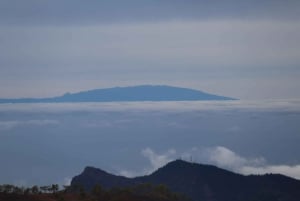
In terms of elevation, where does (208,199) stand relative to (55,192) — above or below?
below

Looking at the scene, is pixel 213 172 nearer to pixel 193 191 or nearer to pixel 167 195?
pixel 193 191

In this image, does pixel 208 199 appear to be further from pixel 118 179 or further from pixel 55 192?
pixel 55 192

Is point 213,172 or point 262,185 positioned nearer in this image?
point 262,185

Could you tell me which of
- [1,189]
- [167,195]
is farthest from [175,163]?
[1,189]

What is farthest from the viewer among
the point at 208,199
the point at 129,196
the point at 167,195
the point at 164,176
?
the point at 164,176

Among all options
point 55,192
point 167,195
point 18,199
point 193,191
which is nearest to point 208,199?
point 193,191

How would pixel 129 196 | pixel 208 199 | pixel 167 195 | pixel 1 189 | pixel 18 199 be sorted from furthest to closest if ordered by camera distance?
pixel 208 199 → pixel 167 195 → pixel 129 196 → pixel 1 189 → pixel 18 199
